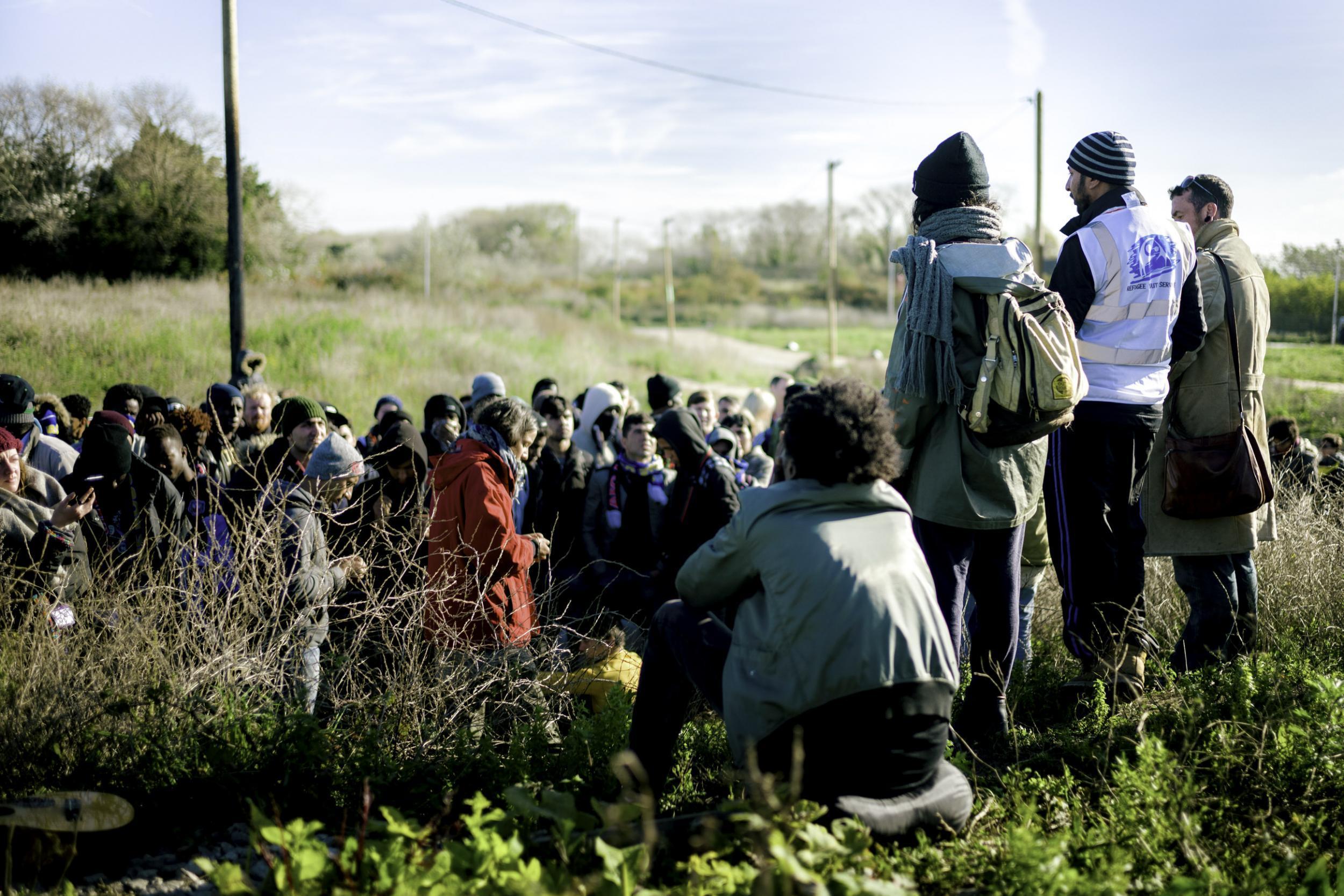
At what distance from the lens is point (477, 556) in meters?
4.47

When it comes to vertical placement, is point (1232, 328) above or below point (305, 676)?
above

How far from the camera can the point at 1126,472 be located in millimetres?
4078

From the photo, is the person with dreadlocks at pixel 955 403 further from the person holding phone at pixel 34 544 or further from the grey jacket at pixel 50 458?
the grey jacket at pixel 50 458

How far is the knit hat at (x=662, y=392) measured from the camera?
338 inches

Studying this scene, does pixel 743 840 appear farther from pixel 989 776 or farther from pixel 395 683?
pixel 395 683

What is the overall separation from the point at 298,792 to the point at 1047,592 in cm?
441

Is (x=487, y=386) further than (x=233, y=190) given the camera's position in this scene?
No

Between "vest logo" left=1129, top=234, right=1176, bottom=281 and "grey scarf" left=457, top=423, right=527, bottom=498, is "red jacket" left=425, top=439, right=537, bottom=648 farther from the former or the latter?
"vest logo" left=1129, top=234, right=1176, bottom=281

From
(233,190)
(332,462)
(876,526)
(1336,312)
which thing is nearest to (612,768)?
(876,526)

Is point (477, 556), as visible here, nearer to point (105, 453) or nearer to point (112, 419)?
point (105, 453)

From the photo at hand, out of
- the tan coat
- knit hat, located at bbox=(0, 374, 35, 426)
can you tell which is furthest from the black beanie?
the tan coat

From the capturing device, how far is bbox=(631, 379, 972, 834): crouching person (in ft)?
8.97

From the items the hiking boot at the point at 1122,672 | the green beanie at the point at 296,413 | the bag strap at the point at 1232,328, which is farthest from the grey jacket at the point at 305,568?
the bag strap at the point at 1232,328

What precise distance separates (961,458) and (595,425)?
5135 mm
